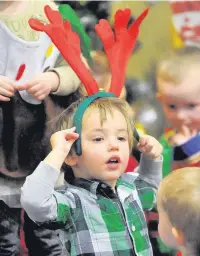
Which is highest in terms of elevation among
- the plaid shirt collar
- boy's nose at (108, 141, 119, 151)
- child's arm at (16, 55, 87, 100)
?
child's arm at (16, 55, 87, 100)

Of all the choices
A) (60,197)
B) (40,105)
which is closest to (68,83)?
(40,105)

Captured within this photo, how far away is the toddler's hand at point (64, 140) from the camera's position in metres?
0.79

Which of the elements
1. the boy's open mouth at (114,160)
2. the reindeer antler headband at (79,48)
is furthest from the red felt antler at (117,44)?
the boy's open mouth at (114,160)

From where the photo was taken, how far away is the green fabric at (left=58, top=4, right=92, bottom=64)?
0.92 metres

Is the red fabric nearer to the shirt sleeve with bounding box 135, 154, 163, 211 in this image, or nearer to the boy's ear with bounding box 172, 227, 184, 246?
the shirt sleeve with bounding box 135, 154, 163, 211

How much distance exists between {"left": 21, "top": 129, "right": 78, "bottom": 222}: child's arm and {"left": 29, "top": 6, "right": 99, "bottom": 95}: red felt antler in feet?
0.28

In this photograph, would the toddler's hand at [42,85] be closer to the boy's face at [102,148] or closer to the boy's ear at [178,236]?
the boy's face at [102,148]

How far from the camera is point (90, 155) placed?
0.81 m

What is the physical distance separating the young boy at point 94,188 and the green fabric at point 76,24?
0.14 meters

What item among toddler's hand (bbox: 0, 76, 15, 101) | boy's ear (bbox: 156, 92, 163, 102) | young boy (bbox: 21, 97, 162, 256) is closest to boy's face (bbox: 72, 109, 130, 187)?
young boy (bbox: 21, 97, 162, 256)

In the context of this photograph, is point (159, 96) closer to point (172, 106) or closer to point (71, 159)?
point (172, 106)

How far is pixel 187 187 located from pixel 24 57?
1.01 ft

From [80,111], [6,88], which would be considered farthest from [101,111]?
[6,88]

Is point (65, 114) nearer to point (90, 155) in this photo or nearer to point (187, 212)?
point (90, 155)
